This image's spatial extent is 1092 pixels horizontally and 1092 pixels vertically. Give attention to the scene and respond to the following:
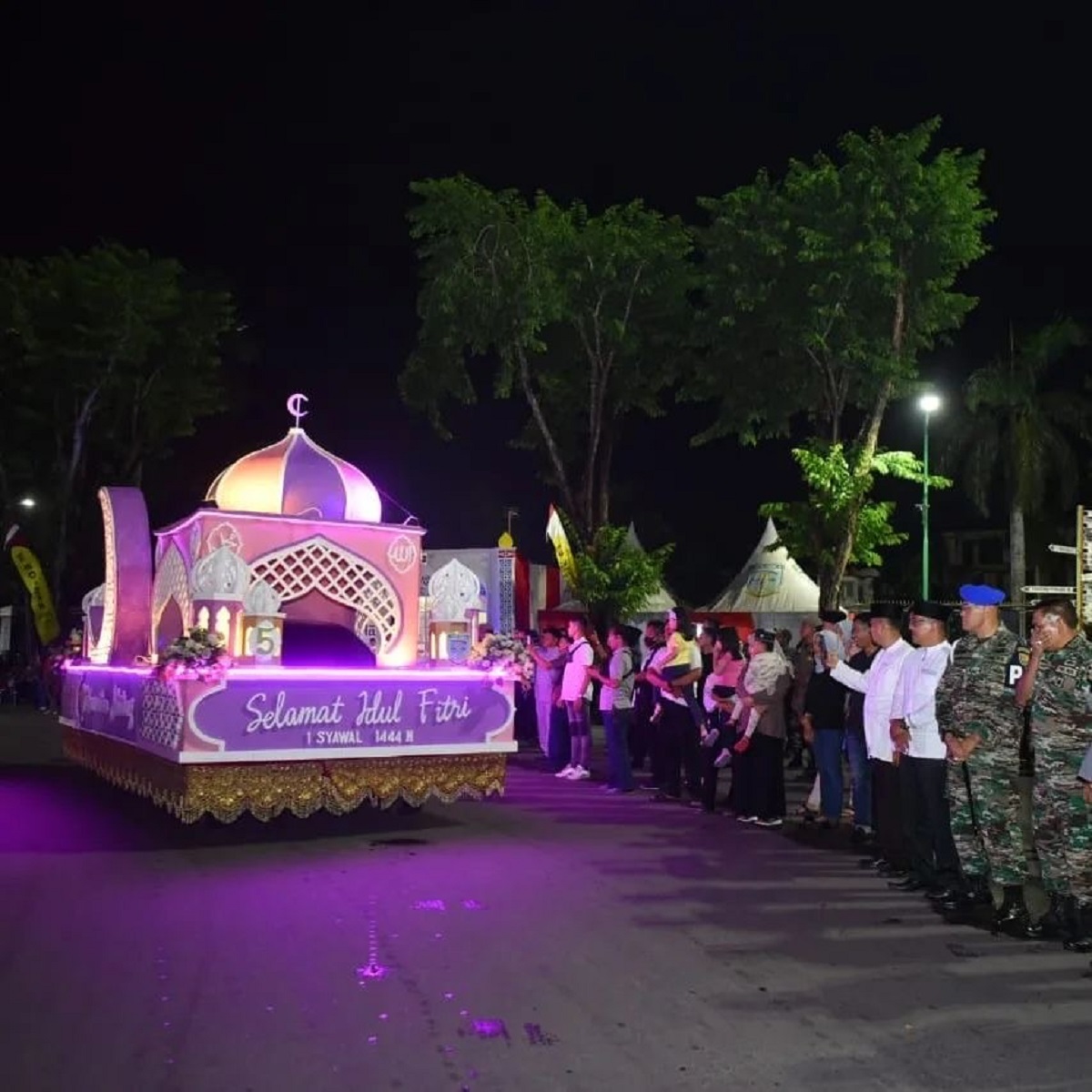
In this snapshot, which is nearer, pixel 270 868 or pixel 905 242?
pixel 270 868

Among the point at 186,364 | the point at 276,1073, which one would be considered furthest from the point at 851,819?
the point at 186,364

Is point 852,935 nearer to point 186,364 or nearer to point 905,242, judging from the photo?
point 905,242

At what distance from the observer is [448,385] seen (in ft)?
88.8

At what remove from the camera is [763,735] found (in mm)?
10109

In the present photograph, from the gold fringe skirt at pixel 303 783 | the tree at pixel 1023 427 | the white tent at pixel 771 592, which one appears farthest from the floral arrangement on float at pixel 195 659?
the tree at pixel 1023 427

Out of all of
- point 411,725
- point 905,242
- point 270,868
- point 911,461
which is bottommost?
point 270,868

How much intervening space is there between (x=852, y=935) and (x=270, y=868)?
159 inches

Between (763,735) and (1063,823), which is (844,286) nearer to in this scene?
(763,735)

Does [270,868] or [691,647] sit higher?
[691,647]

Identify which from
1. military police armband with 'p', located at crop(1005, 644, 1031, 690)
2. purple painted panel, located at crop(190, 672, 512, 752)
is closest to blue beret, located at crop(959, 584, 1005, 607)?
military police armband with 'p', located at crop(1005, 644, 1031, 690)

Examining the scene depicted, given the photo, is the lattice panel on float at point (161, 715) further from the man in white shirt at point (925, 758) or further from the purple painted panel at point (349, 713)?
the man in white shirt at point (925, 758)

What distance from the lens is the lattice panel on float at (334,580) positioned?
1017 centimetres

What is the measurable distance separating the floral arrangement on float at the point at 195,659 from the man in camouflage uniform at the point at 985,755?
527 cm

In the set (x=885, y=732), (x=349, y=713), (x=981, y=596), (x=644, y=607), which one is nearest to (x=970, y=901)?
(x=885, y=732)
